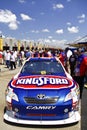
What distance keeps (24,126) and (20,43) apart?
61.7 m

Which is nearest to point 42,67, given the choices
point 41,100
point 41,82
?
point 41,82

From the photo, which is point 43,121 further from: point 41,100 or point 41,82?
point 41,82

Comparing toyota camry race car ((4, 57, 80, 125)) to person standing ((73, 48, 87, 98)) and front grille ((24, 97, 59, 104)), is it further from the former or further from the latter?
person standing ((73, 48, 87, 98))

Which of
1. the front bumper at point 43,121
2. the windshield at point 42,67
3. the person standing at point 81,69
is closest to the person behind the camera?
the front bumper at point 43,121

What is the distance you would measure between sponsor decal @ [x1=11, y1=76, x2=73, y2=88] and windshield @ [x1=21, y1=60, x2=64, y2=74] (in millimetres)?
755

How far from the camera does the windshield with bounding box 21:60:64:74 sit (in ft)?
30.0

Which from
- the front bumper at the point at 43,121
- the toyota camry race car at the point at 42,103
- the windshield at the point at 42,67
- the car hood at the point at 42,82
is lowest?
the front bumper at the point at 43,121

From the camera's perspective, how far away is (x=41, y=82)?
7.81 m

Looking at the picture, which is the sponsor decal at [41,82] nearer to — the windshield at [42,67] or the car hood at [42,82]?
the car hood at [42,82]

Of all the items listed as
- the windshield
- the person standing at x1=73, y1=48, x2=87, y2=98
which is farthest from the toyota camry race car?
the person standing at x1=73, y1=48, x2=87, y2=98

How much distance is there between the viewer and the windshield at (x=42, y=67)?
9133 mm

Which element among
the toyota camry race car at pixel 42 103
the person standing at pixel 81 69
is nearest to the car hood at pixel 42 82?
the toyota camry race car at pixel 42 103

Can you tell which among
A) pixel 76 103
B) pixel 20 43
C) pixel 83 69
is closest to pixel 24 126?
pixel 76 103

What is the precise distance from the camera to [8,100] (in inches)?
286
